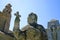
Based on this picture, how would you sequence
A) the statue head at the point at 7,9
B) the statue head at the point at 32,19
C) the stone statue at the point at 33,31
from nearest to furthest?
the stone statue at the point at 33,31, the statue head at the point at 32,19, the statue head at the point at 7,9

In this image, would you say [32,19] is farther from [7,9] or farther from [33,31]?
[7,9]

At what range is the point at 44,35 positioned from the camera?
5676mm

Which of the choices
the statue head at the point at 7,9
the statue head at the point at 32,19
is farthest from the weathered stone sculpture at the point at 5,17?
the statue head at the point at 32,19

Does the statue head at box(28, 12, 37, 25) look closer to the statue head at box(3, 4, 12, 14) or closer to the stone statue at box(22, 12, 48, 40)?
the stone statue at box(22, 12, 48, 40)

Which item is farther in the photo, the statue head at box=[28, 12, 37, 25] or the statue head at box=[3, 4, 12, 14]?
the statue head at box=[3, 4, 12, 14]

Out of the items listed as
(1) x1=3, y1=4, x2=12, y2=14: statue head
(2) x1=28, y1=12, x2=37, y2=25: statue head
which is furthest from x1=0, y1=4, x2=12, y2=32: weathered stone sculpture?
(2) x1=28, y1=12, x2=37, y2=25: statue head

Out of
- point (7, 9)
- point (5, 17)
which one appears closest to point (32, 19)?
point (7, 9)

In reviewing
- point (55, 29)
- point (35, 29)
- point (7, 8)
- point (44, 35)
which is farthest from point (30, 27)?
point (55, 29)

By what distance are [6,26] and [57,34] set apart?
2793 centimetres

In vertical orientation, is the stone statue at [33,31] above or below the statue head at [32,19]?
below

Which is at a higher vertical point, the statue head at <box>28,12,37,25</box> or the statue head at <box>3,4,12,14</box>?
the statue head at <box>3,4,12,14</box>

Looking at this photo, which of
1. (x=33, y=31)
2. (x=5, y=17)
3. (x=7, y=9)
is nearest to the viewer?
(x=33, y=31)

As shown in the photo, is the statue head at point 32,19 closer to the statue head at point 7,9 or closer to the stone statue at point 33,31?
the stone statue at point 33,31

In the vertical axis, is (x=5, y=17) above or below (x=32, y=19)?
above
